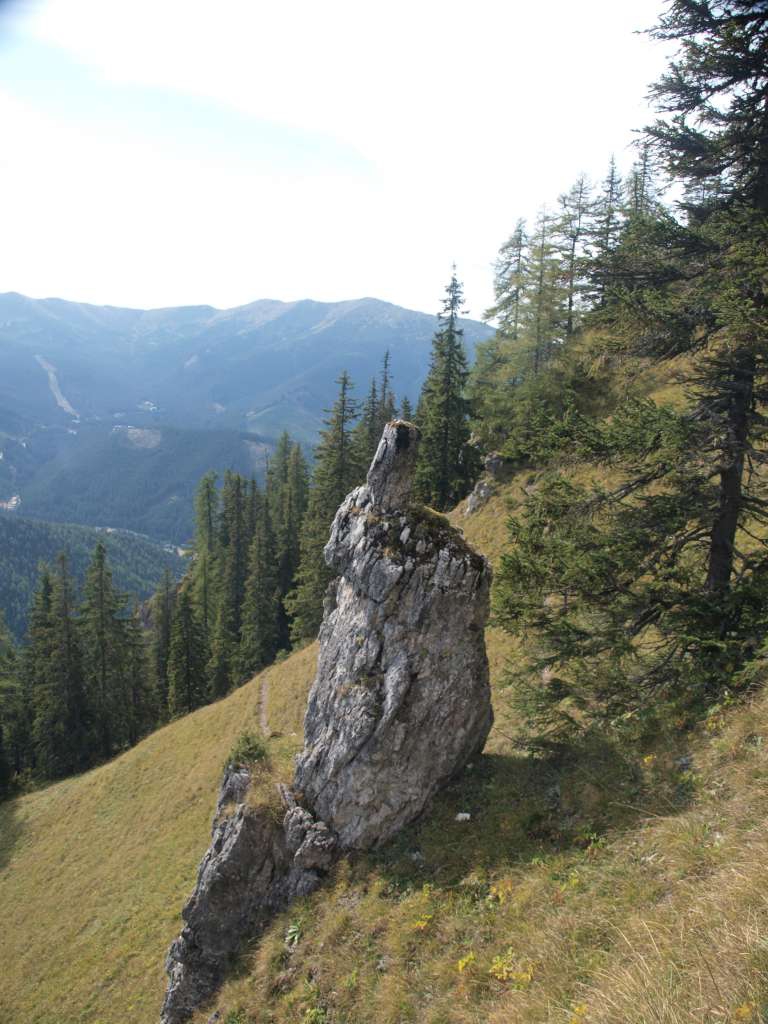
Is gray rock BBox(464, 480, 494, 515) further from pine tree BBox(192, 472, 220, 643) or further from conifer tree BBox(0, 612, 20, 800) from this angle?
conifer tree BBox(0, 612, 20, 800)

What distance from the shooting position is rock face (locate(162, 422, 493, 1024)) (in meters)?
13.3

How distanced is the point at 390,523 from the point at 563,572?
532 centimetres

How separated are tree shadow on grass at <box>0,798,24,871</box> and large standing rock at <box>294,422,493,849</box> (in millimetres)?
31462

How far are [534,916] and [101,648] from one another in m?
49.5

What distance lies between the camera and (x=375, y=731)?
13.3m

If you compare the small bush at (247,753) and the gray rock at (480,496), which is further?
the gray rock at (480,496)

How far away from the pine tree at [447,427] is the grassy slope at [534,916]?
2262 cm

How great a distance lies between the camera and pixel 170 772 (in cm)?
3294

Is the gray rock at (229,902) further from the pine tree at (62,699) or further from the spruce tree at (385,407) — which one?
the spruce tree at (385,407)

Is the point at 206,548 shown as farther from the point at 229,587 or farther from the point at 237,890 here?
the point at 237,890

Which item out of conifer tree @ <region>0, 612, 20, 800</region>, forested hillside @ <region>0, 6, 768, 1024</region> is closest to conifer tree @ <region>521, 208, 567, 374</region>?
forested hillside @ <region>0, 6, 768, 1024</region>

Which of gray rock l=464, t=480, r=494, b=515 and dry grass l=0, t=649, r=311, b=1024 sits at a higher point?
gray rock l=464, t=480, r=494, b=515

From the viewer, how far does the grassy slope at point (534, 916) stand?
536 cm

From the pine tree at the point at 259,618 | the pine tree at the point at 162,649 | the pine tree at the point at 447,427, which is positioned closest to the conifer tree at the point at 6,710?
the pine tree at the point at 162,649
